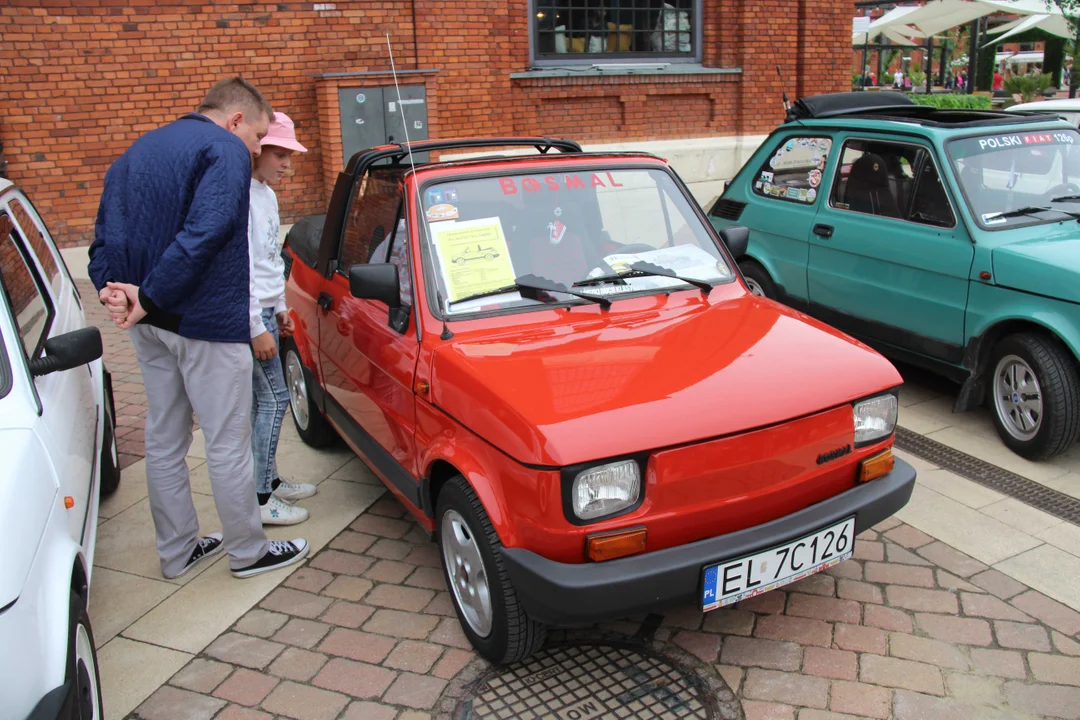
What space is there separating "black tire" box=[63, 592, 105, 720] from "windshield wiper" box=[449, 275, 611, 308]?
173cm

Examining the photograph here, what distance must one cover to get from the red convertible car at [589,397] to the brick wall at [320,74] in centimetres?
637

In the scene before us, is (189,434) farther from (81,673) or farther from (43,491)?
(81,673)

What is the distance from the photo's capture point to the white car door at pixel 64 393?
3.18m

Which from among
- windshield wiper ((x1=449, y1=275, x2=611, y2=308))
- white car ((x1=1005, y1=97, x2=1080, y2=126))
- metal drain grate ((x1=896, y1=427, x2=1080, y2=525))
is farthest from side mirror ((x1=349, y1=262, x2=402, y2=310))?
white car ((x1=1005, y1=97, x2=1080, y2=126))

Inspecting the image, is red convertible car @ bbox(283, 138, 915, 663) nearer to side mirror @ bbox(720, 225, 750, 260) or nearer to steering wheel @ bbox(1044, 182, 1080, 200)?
side mirror @ bbox(720, 225, 750, 260)

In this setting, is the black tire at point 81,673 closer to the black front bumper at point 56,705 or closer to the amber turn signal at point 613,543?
the black front bumper at point 56,705

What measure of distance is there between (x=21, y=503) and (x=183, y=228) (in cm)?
129

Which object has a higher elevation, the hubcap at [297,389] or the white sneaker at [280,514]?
the hubcap at [297,389]

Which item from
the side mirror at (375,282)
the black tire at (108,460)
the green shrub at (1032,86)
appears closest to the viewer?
the side mirror at (375,282)

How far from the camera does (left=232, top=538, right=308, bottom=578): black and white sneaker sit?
4.03m

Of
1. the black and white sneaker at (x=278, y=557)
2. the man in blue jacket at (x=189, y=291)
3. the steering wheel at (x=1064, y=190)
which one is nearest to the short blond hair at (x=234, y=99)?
the man in blue jacket at (x=189, y=291)

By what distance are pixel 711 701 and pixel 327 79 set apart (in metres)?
8.80

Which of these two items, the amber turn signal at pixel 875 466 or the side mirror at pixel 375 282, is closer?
the amber turn signal at pixel 875 466

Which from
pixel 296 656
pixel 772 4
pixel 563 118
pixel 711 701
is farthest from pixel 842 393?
pixel 772 4
